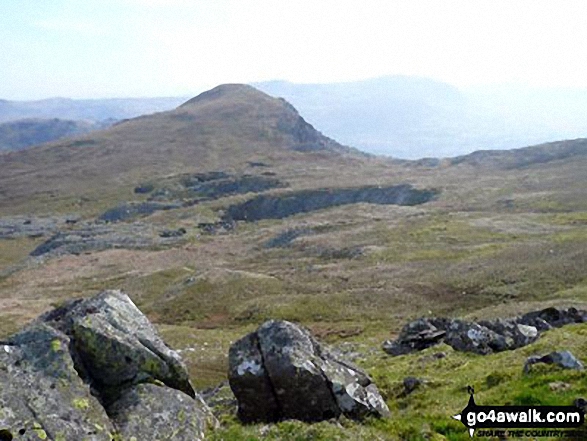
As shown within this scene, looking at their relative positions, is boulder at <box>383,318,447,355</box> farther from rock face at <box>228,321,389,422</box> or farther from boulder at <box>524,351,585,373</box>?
rock face at <box>228,321,389,422</box>

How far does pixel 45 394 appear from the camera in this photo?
17125 millimetres

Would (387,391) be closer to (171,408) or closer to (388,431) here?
(388,431)

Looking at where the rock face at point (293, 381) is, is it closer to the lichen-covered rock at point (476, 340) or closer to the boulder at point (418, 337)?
the lichen-covered rock at point (476, 340)

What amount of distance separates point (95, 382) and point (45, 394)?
2233 mm

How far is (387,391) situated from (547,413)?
30.8 feet

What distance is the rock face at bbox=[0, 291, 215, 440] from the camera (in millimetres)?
16500

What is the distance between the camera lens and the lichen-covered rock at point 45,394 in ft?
52.3

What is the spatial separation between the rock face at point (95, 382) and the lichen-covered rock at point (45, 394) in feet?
0.08

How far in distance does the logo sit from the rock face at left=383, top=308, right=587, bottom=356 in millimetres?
17835

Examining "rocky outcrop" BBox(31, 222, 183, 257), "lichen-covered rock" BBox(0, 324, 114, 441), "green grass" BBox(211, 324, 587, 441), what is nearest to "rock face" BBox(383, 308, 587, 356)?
"green grass" BBox(211, 324, 587, 441)

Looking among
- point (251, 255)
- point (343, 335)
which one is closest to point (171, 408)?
point (343, 335)

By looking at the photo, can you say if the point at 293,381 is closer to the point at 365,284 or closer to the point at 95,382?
the point at 95,382

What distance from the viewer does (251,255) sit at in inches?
5281

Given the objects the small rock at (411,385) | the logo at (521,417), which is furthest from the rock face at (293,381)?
the small rock at (411,385)
